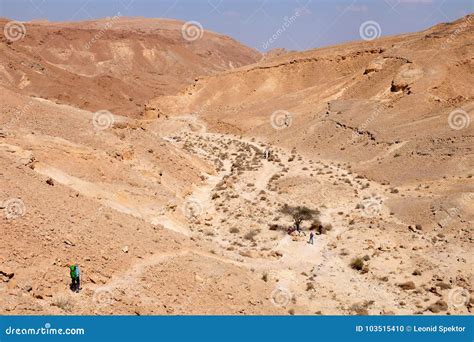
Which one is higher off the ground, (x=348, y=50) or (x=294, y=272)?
(x=348, y=50)

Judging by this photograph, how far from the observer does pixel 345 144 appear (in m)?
36.6

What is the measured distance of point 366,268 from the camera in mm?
18125

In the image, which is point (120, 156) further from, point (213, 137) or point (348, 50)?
point (348, 50)

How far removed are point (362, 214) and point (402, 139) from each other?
11.3 metres

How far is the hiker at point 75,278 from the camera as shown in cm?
1281

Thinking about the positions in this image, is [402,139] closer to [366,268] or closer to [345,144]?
[345,144]

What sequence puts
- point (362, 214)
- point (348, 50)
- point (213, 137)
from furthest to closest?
point (348, 50) < point (213, 137) < point (362, 214)

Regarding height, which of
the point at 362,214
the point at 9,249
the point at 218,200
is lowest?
the point at 9,249

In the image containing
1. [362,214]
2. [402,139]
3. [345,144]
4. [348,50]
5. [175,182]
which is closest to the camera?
[362,214]

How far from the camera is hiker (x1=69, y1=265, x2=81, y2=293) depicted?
12812 millimetres

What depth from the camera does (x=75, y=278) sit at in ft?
42.3

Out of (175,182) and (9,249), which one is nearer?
(9,249)

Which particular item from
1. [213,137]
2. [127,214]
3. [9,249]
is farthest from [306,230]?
[213,137]

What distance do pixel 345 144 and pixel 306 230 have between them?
51.4 feet
